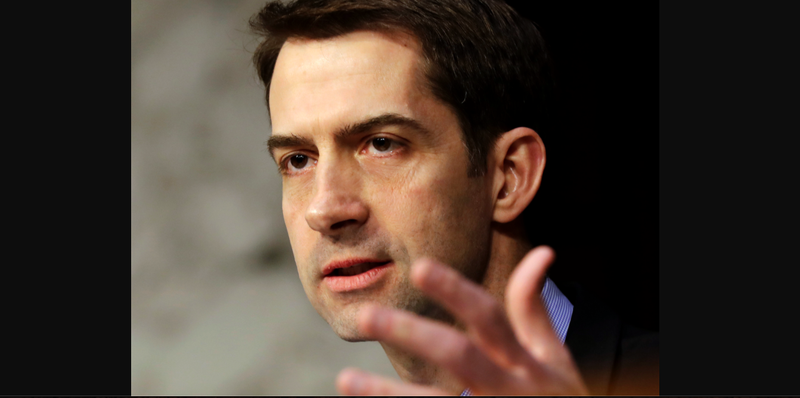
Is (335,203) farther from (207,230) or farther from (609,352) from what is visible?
(207,230)

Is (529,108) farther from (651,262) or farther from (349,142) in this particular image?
(651,262)

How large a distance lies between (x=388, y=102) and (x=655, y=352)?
2.71ft

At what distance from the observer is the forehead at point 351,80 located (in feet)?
4.94

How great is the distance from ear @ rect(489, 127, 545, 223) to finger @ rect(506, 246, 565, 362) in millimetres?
757

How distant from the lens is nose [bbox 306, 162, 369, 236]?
1427 millimetres

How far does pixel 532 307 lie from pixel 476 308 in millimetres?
87

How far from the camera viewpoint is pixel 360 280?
1.47 m

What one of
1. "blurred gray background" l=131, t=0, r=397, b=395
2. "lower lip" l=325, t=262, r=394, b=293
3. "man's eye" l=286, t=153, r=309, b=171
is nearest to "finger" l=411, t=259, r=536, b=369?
"lower lip" l=325, t=262, r=394, b=293

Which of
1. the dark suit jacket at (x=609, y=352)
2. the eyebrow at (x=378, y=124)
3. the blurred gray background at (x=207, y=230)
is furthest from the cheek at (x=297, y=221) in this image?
the blurred gray background at (x=207, y=230)

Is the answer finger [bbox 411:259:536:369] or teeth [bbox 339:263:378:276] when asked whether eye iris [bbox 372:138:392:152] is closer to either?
teeth [bbox 339:263:378:276]

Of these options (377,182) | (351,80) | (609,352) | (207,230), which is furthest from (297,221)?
(207,230)

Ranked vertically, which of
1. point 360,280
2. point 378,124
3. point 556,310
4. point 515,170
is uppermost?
point 378,124

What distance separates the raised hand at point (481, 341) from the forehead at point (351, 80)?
29.9 inches

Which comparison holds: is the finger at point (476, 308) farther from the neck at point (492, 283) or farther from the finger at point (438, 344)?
the neck at point (492, 283)
